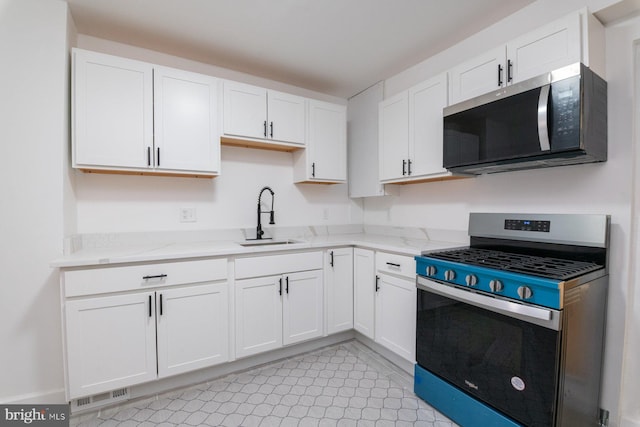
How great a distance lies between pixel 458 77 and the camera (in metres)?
1.98

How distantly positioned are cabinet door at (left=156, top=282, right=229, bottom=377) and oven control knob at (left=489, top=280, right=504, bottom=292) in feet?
5.32

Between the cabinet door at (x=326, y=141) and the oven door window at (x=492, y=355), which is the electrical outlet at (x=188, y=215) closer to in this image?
the cabinet door at (x=326, y=141)

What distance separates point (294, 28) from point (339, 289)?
2.04 meters

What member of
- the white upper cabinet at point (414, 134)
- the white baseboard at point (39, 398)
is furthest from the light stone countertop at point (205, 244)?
the white baseboard at point (39, 398)

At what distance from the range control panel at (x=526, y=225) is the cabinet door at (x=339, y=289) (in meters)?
1.21

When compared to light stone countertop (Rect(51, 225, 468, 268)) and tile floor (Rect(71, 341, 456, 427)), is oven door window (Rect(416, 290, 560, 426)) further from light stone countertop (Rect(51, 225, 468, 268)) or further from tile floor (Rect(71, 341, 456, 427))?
light stone countertop (Rect(51, 225, 468, 268))

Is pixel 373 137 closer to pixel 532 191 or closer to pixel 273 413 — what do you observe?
pixel 532 191

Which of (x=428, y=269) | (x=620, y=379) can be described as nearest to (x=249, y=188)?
(x=428, y=269)

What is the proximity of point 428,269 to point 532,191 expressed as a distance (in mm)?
830

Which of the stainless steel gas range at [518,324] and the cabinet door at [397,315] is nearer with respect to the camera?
the stainless steel gas range at [518,324]

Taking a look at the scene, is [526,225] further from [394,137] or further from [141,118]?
[141,118]

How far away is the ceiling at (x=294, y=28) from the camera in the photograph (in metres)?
1.84

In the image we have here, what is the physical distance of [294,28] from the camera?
2.07 metres

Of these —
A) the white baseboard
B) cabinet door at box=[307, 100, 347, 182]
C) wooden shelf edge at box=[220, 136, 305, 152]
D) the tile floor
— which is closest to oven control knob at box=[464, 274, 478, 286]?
the tile floor
